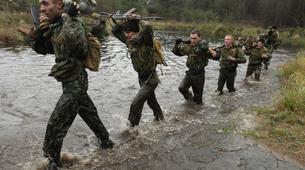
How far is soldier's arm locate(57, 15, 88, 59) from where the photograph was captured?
5.23m

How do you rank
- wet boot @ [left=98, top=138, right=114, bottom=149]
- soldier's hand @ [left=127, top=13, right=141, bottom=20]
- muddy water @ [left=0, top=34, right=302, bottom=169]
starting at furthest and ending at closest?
soldier's hand @ [left=127, top=13, right=141, bottom=20] → wet boot @ [left=98, top=138, right=114, bottom=149] → muddy water @ [left=0, top=34, right=302, bottom=169]

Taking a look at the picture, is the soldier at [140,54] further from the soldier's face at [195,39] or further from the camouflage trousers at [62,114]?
the soldier's face at [195,39]

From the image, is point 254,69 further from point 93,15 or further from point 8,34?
point 8,34

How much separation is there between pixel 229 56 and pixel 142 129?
4612 mm

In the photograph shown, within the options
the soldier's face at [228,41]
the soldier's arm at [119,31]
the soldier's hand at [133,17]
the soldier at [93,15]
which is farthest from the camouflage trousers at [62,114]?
the soldier's face at [228,41]

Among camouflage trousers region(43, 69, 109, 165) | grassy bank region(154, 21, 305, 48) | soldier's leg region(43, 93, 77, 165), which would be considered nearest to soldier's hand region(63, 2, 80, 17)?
camouflage trousers region(43, 69, 109, 165)

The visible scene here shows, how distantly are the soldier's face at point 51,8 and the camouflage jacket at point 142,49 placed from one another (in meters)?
1.84

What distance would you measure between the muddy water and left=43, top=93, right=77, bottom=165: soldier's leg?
47 cm

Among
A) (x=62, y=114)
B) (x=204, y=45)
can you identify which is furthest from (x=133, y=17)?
(x=204, y=45)

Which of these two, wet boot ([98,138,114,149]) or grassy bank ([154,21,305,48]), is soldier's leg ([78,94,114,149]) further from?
grassy bank ([154,21,305,48])

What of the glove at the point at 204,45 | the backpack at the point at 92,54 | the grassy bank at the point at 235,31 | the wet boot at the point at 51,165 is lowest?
the grassy bank at the point at 235,31

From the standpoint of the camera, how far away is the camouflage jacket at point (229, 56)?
456 inches

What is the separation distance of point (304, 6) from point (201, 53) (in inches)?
1957

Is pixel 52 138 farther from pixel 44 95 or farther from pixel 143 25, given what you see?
pixel 44 95
